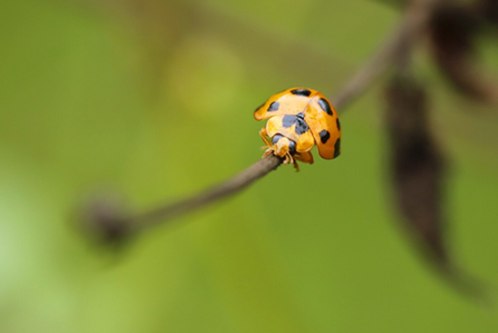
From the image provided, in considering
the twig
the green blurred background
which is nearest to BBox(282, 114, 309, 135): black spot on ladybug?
the twig

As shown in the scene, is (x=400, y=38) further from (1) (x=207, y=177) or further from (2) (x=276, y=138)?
(1) (x=207, y=177)

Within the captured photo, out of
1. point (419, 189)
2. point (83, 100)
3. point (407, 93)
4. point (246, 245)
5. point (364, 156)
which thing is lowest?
point (419, 189)

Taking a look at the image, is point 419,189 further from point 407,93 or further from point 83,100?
point 83,100

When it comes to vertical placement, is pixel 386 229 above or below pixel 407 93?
above

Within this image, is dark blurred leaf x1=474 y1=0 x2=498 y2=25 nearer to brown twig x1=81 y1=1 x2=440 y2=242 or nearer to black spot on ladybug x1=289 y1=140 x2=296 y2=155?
brown twig x1=81 y1=1 x2=440 y2=242

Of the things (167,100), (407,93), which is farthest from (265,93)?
(407,93)

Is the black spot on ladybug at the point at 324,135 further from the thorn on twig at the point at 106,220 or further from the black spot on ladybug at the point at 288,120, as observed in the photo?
the thorn on twig at the point at 106,220
